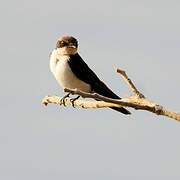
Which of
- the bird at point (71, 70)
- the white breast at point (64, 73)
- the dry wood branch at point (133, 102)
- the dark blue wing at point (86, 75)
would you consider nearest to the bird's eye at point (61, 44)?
the bird at point (71, 70)

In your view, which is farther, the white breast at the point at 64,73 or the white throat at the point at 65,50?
A: the white throat at the point at 65,50

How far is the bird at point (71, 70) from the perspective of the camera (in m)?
14.0

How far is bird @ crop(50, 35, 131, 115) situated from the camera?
13984mm

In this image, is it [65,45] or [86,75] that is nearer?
[65,45]

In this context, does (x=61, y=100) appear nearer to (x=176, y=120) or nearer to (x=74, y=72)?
(x=74, y=72)

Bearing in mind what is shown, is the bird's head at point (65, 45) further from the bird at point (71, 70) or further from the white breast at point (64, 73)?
the white breast at point (64, 73)

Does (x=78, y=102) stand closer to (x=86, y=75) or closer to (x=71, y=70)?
(x=71, y=70)

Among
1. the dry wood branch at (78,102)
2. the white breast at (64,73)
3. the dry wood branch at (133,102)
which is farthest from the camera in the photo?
the white breast at (64,73)

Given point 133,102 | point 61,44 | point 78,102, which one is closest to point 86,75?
point 61,44

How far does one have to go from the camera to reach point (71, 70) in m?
14.2

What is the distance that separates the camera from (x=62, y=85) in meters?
14.0

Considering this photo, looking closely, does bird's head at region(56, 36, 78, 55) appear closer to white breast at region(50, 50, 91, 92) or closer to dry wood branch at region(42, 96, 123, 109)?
white breast at region(50, 50, 91, 92)

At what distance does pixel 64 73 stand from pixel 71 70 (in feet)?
0.69

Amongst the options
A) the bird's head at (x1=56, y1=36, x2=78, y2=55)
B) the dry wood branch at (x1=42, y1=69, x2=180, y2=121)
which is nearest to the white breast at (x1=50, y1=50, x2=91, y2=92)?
the bird's head at (x1=56, y1=36, x2=78, y2=55)
